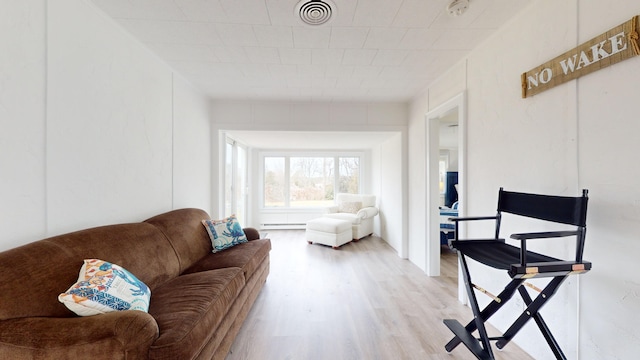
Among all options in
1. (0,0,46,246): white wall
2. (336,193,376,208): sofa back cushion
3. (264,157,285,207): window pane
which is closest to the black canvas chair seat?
(0,0,46,246): white wall

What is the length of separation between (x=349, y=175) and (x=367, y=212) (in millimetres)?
1648

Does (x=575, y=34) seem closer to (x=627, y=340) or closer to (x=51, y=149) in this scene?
(x=627, y=340)

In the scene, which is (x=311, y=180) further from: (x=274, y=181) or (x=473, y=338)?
(x=473, y=338)

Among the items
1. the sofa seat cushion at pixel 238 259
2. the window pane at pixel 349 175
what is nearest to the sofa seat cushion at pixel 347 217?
the window pane at pixel 349 175

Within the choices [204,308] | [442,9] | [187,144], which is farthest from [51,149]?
[442,9]

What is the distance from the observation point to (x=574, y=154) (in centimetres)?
144

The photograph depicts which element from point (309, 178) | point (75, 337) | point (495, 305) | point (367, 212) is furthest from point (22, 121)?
point (309, 178)

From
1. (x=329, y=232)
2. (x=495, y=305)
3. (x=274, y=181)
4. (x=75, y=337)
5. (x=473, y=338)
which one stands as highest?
(x=274, y=181)

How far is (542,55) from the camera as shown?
5.43 feet

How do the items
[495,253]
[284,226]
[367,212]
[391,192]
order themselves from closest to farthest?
[495,253] → [391,192] → [367,212] → [284,226]

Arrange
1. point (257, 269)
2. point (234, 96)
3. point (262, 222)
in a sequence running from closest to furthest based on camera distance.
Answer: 1. point (257, 269)
2. point (234, 96)
3. point (262, 222)

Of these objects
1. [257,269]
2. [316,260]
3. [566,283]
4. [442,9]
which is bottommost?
[316,260]

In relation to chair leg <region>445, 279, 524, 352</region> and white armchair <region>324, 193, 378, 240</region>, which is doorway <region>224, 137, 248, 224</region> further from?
chair leg <region>445, 279, 524, 352</region>

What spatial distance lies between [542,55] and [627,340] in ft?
5.61
